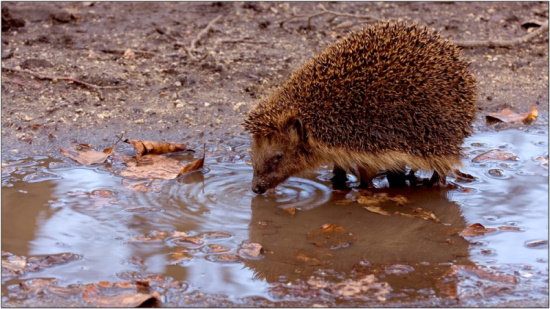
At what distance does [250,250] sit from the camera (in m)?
6.01

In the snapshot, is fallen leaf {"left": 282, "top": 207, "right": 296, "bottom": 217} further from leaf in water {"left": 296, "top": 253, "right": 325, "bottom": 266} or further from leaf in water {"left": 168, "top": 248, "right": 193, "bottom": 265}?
leaf in water {"left": 168, "top": 248, "right": 193, "bottom": 265}

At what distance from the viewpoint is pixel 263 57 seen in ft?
37.0

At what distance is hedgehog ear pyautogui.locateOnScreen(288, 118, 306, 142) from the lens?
7301mm

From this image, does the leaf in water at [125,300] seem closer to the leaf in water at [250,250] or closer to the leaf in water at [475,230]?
the leaf in water at [250,250]

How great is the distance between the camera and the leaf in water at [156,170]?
7641 millimetres

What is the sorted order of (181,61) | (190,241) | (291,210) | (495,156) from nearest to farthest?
(190,241)
(291,210)
(495,156)
(181,61)

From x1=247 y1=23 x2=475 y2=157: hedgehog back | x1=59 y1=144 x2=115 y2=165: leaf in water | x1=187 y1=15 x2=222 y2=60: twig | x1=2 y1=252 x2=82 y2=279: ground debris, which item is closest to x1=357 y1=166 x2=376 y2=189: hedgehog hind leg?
x1=247 y1=23 x2=475 y2=157: hedgehog back

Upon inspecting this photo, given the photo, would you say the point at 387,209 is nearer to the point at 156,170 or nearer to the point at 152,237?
the point at 152,237

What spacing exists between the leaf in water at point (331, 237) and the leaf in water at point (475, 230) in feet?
3.17

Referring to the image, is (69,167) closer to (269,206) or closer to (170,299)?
(269,206)

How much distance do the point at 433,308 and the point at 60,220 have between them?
320 cm

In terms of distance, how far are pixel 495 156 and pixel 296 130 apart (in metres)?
2.54

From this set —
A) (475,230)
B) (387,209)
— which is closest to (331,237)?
(387,209)

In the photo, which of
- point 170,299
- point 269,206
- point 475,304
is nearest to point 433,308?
point 475,304
